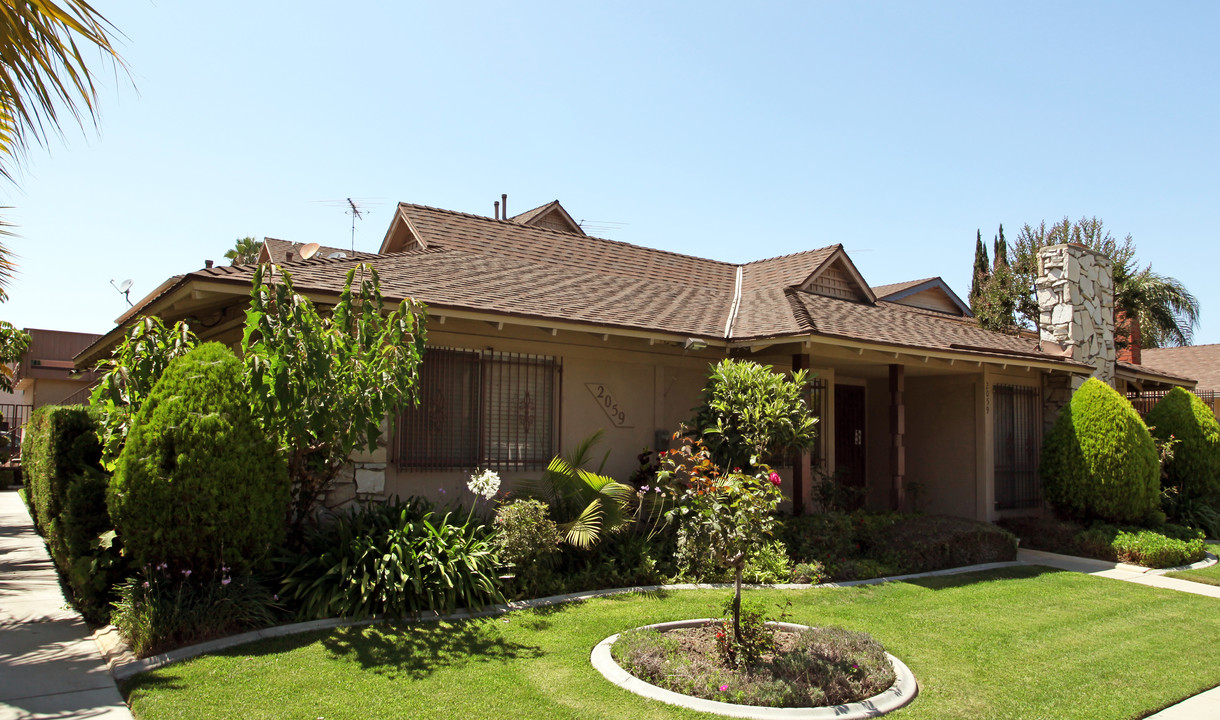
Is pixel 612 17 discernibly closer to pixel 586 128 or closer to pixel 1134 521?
pixel 586 128

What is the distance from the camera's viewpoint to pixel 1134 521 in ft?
39.6

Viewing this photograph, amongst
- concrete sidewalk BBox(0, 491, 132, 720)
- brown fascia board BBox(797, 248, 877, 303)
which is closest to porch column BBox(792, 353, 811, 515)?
brown fascia board BBox(797, 248, 877, 303)

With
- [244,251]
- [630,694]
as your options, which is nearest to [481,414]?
[630,694]

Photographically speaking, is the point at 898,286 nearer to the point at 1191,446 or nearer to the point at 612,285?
the point at 1191,446

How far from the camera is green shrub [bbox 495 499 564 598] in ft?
24.4

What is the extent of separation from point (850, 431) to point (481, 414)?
8004mm

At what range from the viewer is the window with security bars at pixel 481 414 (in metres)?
8.84

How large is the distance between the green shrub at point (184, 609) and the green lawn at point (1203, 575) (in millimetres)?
10806

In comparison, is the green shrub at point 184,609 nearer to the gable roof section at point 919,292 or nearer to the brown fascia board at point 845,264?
the brown fascia board at point 845,264

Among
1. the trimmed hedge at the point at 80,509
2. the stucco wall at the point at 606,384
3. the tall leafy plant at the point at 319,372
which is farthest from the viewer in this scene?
the stucco wall at the point at 606,384

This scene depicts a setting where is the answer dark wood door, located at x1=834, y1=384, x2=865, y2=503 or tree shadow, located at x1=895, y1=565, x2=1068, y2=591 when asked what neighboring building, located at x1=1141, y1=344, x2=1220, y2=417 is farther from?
tree shadow, located at x1=895, y1=565, x2=1068, y2=591

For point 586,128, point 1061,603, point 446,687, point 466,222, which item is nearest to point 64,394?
point 466,222

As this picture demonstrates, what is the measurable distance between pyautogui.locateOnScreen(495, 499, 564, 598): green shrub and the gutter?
435 centimetres

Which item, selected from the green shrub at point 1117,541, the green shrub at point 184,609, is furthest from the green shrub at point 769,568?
the green shrub at point 1117,541
